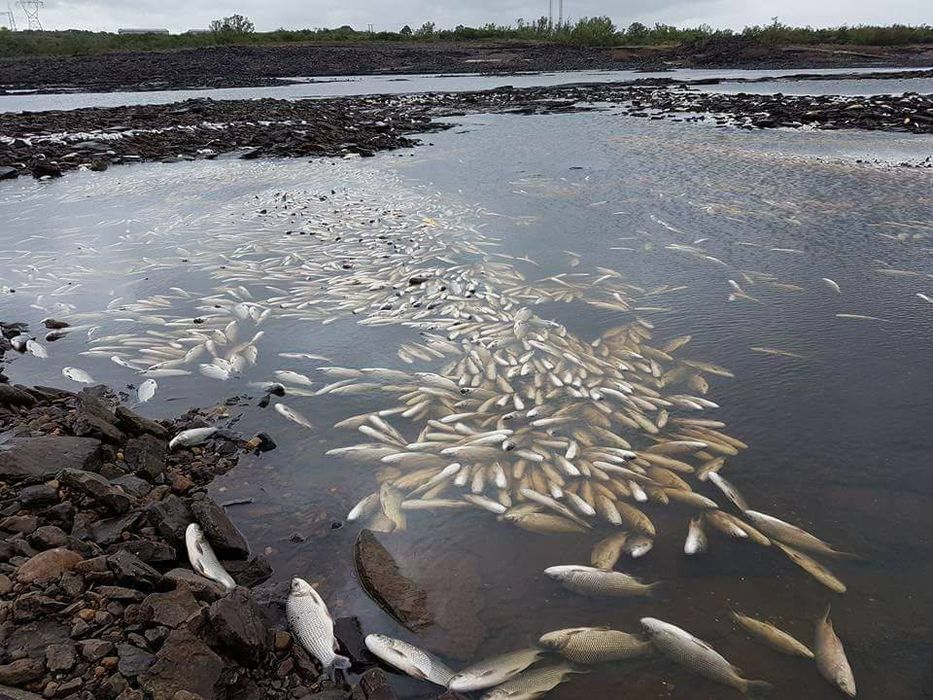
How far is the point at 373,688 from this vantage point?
8.49 feet

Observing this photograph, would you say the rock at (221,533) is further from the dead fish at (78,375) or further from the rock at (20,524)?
the dead fish at (78,375)

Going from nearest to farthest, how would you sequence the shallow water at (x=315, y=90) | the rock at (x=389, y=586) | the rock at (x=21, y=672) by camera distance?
the rock at (x=21, y=672), the rock at (x=389, y=586), the shallow water at (x=315, y=90)

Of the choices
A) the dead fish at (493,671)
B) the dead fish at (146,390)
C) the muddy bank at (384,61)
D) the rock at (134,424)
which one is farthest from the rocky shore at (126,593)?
the muddy bank at (384,61)

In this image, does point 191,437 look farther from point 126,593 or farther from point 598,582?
point 598,582

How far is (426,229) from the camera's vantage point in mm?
10055

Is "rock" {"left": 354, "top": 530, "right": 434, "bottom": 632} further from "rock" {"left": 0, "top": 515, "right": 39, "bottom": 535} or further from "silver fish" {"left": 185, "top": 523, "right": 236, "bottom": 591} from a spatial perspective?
"rock" {"left": 0, "top": 515, "right": 39, "bottom": 535}

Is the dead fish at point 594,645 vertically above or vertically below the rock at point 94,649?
below

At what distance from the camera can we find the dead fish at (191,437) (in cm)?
443

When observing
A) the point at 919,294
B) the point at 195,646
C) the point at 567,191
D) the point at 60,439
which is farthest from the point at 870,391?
the point at 567,191

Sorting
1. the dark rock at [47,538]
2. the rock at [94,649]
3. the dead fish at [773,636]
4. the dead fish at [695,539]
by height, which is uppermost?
the dark rock at [47,538]

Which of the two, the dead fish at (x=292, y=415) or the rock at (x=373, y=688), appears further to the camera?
the dead fish at (x=292, y=415)

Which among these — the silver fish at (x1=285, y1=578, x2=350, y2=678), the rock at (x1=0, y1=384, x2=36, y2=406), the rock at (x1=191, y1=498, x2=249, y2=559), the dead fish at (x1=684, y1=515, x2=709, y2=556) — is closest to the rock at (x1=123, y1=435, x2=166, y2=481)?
A: the rock at (x1=191, y1=498, x2=249, y2=559)

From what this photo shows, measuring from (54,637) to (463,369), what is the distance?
11.6 ft

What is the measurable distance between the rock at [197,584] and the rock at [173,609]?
59 millimetres
